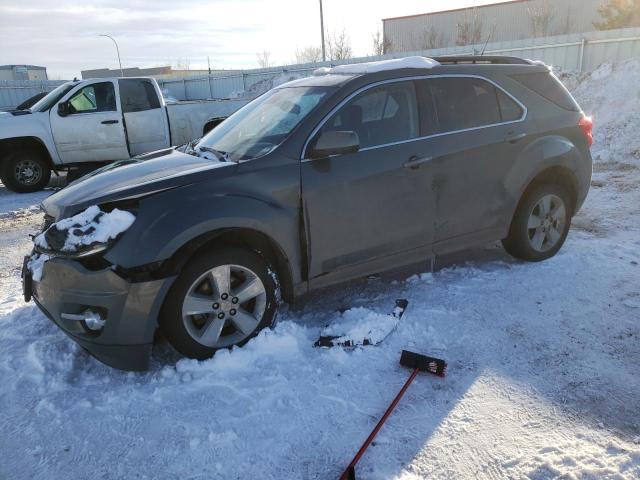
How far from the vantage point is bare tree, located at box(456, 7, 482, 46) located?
112ft

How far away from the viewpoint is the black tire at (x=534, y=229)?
4.60 m

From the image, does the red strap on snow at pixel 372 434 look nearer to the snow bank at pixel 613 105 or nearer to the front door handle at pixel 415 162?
the front door handle at pixel 415 162

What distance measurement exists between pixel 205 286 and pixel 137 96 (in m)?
7.69

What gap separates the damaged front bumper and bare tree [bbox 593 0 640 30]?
31.4 meters

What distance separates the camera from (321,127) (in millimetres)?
3566

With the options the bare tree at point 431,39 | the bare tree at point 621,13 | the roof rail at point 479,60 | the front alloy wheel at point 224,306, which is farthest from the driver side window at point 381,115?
the bare tree at point 431,39

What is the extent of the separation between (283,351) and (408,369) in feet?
2.72

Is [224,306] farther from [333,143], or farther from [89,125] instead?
[89,125]

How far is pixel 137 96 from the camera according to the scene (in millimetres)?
9695

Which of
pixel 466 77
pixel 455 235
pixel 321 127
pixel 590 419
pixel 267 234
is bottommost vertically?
pixel 590 419

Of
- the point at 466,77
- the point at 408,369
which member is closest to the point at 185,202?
the point at 408,369

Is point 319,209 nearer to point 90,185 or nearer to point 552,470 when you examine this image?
point 90,185

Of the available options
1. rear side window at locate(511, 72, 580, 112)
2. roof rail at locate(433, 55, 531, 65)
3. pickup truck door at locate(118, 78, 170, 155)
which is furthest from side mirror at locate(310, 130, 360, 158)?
pickup truck door at locate(118, 78, 170, 155)

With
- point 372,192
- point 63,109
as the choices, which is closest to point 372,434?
point 372,192
